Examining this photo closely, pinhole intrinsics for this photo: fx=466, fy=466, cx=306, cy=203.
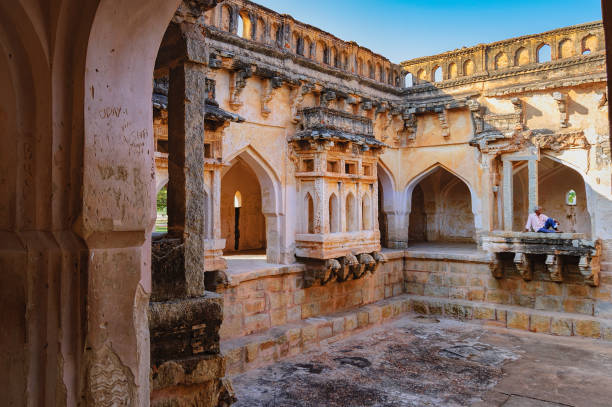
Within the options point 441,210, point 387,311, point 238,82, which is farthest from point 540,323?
point 238,82

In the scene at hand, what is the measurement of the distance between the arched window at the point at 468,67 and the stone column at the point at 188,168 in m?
9.95

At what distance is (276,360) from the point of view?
7754 millimetres

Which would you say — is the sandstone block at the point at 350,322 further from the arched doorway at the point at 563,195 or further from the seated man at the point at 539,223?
Result: the arched doorway at the point at 563,195

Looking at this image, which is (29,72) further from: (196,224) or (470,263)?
(470,263)

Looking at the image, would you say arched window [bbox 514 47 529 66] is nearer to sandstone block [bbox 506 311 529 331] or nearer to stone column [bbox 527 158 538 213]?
stone column [bbox 527 158 538 213]

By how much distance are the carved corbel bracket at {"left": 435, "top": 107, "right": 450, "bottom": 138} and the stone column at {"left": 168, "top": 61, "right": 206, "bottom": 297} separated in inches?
365

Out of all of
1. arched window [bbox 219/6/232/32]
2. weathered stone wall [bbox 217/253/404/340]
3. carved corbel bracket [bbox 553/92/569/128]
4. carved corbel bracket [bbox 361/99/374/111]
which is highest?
arched window [bbox 219/6/232/32]

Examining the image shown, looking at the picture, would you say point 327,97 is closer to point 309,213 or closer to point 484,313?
point 309,213

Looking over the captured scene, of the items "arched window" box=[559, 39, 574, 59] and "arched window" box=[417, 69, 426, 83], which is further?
"arched window" box=[417, 69, 426, 83]

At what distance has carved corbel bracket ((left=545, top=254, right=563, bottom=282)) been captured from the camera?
9.32 metres

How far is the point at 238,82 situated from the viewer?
796 centimetres

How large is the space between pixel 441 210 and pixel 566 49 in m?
5.99

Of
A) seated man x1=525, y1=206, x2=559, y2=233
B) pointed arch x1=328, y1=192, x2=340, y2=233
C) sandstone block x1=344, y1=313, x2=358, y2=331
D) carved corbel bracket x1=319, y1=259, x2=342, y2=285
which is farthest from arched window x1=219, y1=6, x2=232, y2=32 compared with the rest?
seated man x1=525, y1=206, x2=559, y2=233

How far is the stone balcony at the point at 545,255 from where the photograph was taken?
9047 millimetres
